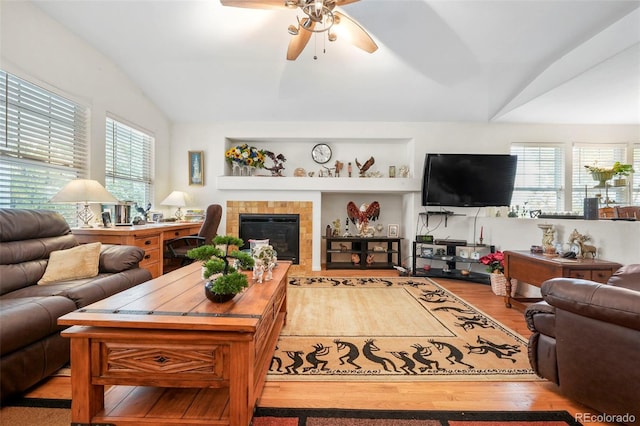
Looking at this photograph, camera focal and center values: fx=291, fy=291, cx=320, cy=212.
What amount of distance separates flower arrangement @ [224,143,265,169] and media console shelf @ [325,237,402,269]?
1.72 meters

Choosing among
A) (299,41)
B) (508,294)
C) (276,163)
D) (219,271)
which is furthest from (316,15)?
(508,294)

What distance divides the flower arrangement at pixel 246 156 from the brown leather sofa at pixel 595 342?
161 inches

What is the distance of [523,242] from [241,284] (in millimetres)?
3661

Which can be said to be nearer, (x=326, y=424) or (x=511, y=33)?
(x=326, y=424)

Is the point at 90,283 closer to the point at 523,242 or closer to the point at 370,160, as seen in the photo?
the point at 370,160

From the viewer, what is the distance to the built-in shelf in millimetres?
4629

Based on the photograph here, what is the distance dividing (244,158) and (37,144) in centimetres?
246

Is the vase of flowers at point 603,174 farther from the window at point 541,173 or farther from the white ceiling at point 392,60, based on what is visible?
the window at point 541,173

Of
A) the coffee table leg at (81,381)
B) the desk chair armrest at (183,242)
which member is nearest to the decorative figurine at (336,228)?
the desk chair armrest at (183,242)

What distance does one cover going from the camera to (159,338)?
4.05 feet

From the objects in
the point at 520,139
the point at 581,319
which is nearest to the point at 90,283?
the point at 581,319

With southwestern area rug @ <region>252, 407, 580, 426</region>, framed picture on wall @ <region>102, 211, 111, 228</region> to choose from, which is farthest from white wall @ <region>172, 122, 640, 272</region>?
southwestern area rug @ <region>252, 407, 580, 426</region>

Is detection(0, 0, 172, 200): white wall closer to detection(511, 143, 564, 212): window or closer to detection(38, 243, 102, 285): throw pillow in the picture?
detection(38, 243, 102, 285): throw pillow

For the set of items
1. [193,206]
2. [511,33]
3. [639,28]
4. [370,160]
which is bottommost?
[193,206]
